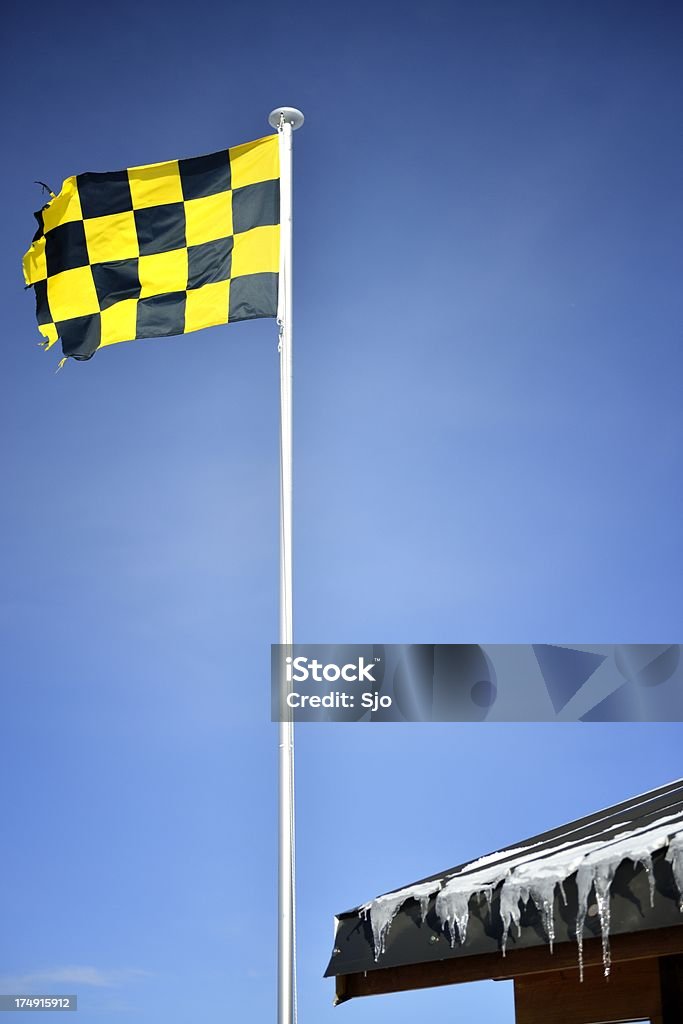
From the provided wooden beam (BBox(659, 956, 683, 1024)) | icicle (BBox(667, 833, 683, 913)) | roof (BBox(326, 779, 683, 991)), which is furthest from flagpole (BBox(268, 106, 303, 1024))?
icicle (BBox(667, 833, 683, 913))

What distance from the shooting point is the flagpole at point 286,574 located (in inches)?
209

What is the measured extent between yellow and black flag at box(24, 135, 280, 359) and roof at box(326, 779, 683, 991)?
508cm

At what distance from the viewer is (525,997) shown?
295 cm

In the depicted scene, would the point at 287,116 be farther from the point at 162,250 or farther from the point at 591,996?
the point at 591,996

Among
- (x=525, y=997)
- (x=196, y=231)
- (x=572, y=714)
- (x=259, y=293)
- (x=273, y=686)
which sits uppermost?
(x=196, y=231)

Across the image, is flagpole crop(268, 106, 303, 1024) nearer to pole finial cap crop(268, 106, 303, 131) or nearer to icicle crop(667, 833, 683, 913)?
pole finial cap crop(268, 106, 303, 131)

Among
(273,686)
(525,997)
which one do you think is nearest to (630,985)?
(525,997)

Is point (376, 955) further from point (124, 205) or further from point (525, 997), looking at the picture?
point (124, 205)

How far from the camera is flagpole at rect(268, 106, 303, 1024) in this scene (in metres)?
5.32

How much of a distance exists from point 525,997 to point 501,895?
3.55ft

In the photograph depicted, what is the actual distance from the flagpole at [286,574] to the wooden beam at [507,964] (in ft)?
8.94

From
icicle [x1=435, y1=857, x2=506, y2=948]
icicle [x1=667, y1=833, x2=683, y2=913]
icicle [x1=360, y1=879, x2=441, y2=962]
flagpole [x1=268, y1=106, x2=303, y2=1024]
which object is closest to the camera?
icicle [x1=667, y1=833, x2=683, y2=913]
